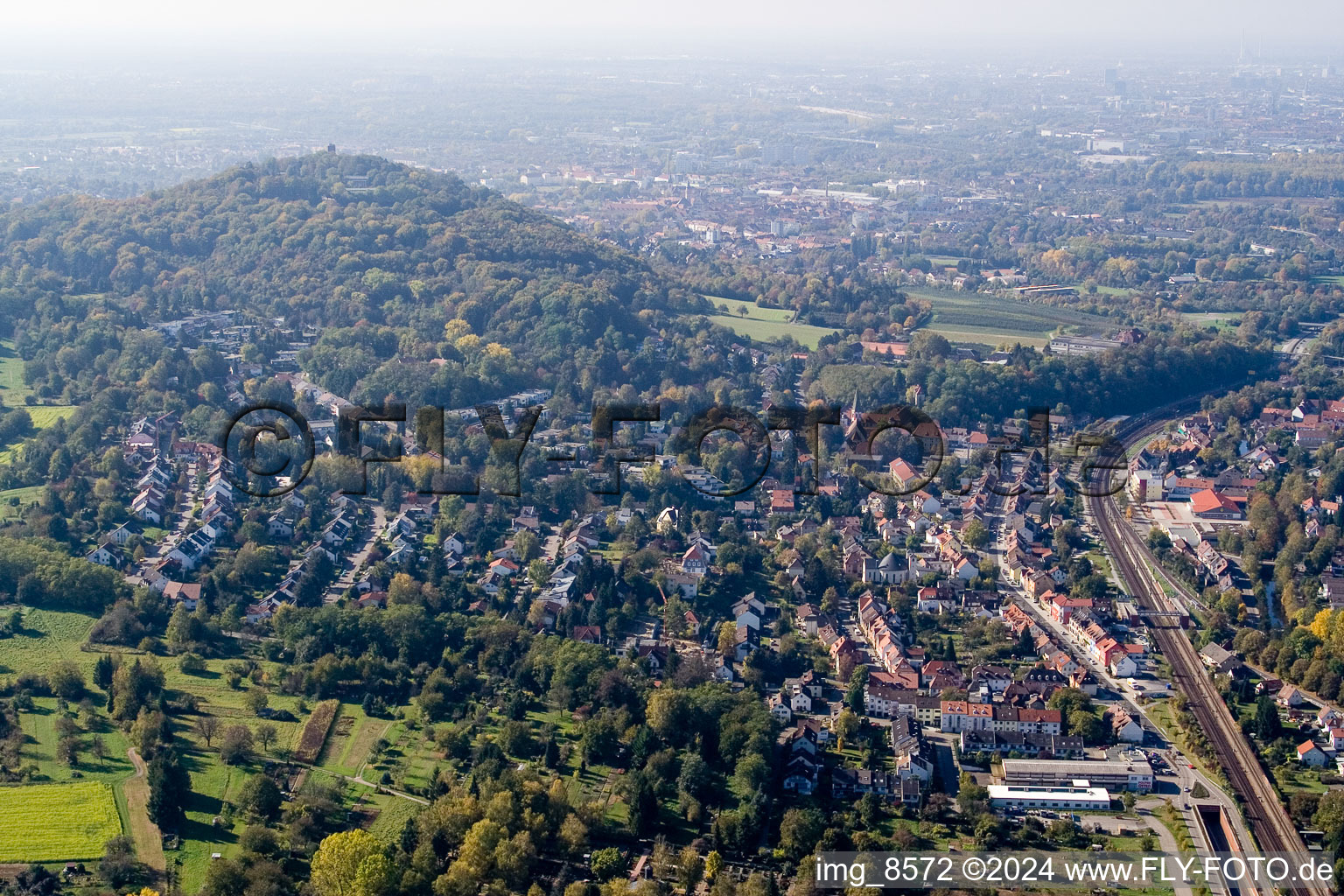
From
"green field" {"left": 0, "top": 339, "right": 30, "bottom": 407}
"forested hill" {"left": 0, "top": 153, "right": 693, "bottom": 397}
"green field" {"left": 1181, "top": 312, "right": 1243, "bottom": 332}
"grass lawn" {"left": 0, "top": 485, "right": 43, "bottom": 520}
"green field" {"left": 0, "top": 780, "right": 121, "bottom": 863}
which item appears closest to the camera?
"green field" {"left": 0, "top": 780, "right": 121, "bottom": 863}

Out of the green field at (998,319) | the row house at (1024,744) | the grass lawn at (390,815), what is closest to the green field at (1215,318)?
the green field at (998,319)

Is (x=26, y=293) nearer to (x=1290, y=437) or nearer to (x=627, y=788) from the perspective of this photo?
(x=627, y=788)

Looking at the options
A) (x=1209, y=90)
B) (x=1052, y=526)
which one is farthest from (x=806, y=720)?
(x=1209, y=90)

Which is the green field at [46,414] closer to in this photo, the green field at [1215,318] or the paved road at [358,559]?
the paved road at [358,559]

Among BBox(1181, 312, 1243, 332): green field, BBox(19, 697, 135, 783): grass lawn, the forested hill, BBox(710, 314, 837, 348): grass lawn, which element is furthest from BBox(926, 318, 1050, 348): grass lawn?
BBox(19, 697, 135, 783): grass lawn

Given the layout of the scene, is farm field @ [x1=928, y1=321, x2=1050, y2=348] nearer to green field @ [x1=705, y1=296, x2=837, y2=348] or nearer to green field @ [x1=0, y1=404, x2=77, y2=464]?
green field @ [x1=705, y1=296, x2=837, y2=348]
